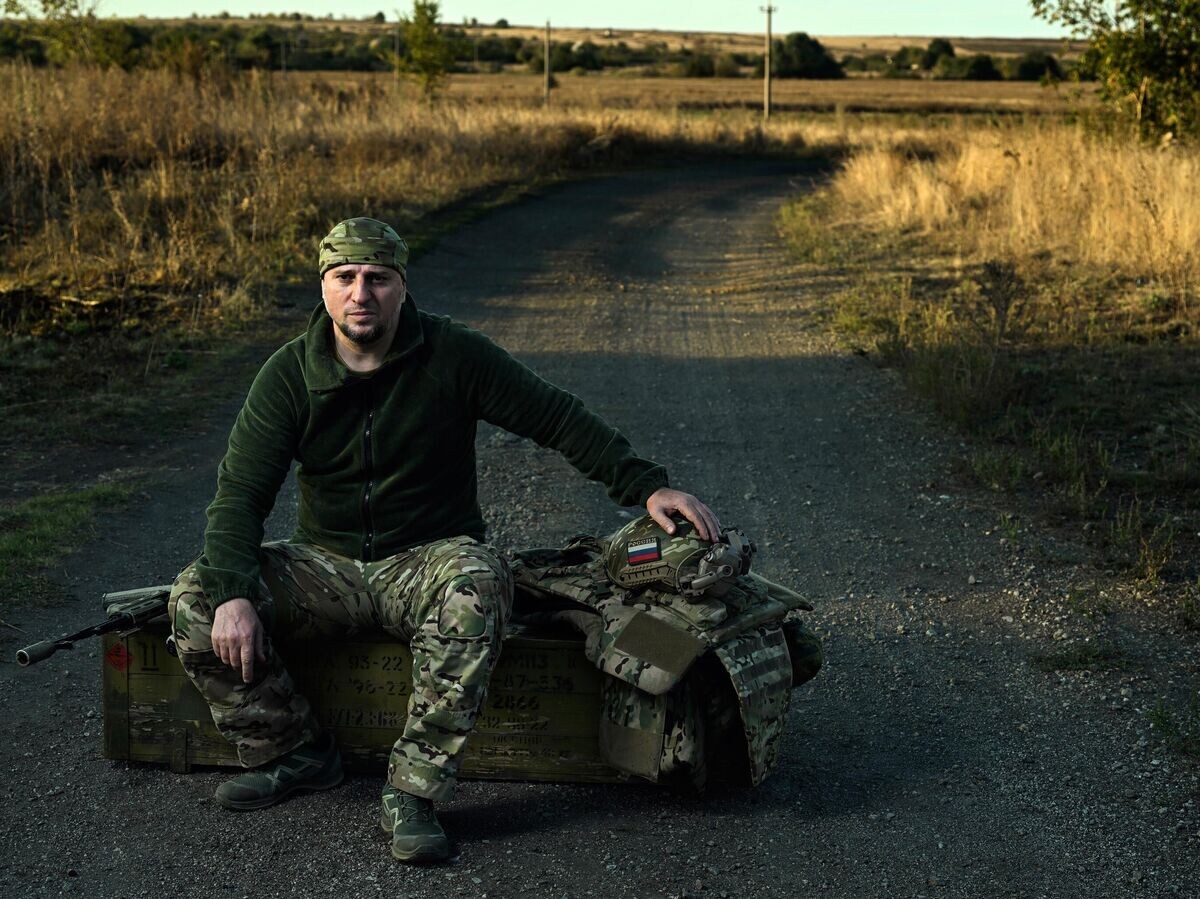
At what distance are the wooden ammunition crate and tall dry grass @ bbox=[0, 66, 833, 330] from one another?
6.93 m

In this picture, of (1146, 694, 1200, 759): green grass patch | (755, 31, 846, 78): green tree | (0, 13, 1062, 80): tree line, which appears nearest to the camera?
(1146, 694, 1200, 759): green grass patch

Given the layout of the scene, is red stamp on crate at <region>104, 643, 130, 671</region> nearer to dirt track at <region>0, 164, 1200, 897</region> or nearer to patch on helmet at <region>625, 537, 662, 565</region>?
dirt track at <region>0, 164, 1200, 897</region>

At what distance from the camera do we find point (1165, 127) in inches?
648

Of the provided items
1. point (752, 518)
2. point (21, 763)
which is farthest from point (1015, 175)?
point (21, 763)

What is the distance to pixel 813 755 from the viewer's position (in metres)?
4.27

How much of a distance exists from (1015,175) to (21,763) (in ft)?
46.9

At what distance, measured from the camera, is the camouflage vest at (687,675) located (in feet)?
12.2

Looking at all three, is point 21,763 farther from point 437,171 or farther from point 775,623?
point 437,171

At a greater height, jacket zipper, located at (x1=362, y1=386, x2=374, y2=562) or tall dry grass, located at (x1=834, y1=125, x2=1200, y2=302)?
tall dry grass, located at (x1=834, y1=125, x2=1200, y2=302)

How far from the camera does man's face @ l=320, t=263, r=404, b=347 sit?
154 inches

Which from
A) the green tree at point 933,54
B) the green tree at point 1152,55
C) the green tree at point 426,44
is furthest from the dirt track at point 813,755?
the green tree at point 933,54

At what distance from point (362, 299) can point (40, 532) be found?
2.92m

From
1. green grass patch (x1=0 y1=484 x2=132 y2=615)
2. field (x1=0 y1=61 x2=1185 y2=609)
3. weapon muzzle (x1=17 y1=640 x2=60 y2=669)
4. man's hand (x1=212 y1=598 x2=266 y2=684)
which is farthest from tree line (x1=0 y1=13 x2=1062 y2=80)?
man's hand (x1=212 y1=598 x2=266 y2=684)

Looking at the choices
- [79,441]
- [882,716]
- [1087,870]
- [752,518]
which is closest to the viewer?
[1087,870]
